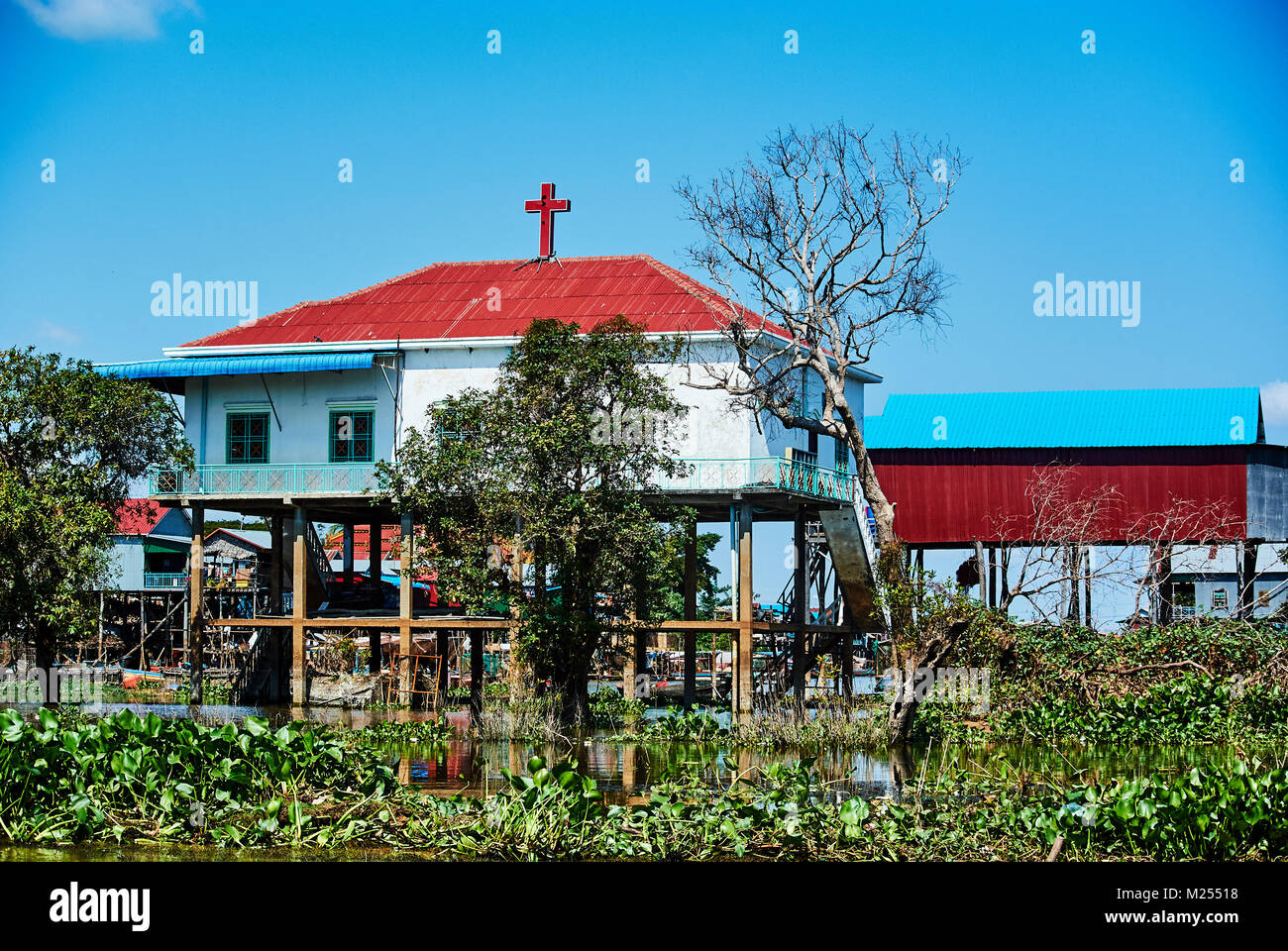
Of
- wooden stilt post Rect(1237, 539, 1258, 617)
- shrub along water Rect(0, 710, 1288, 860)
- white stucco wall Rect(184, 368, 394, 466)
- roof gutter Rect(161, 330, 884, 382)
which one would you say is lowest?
shrub along water Rect(0, 710, 1288, 860)

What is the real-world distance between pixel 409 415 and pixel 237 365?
3956 millimetres

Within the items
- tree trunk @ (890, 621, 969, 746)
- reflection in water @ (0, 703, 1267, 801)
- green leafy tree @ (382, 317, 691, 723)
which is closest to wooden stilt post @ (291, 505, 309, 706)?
reflection in water @ (0, 703, 1267, 801)

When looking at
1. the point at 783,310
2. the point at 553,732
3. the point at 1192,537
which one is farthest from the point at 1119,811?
the point at 1192,537

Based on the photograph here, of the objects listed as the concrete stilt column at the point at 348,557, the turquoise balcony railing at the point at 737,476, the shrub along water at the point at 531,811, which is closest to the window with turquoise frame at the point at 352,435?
the concrete stilt column at the point at 348,557

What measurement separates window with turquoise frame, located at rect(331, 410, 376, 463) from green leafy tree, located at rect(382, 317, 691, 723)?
20.7ft

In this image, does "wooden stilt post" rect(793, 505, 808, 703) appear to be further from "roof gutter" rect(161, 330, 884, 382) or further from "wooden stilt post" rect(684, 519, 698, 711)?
"roof gutter" rect(161, 330, 884, 382)

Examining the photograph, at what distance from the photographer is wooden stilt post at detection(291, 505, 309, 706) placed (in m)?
32.3

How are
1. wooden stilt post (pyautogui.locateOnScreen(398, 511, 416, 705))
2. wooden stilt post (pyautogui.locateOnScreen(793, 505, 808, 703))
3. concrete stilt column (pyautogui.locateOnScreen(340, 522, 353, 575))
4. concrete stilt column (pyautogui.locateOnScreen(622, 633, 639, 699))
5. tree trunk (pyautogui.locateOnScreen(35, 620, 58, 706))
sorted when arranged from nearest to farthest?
tree trunk (pyautogui.locateOnScreen(35, 620, 58, 706)), wooden stilt post (pyautogui.locateOnScreen(398, 511, 416, 705)), wooden stilt post (pyautogui.locateOnScreen(793, 505, 808, 703)), concrete stilt column (pyautogui.locateOnScreen(622, 633, 639, 699)), concrete stilt column (pyautogui.locateOnScreen(340, 522, 353, 575))

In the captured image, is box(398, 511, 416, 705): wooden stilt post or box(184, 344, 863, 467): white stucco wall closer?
box(398, 511, 416, 705): wooden stilt post

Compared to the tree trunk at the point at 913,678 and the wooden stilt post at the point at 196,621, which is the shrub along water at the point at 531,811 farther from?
the wooden stilt post at the point at 196,621

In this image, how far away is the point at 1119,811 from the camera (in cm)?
1246

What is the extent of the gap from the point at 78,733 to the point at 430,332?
1882 cm

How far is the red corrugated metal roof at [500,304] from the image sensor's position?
31.7 metres

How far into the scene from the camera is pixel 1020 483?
123ft
